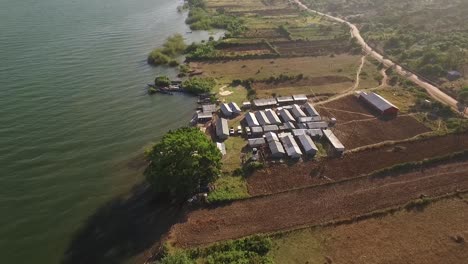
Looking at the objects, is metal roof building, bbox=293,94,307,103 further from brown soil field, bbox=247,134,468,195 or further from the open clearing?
the open clearing

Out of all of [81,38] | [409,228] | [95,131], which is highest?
[81,38]

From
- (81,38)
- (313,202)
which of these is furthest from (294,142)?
(81,38)

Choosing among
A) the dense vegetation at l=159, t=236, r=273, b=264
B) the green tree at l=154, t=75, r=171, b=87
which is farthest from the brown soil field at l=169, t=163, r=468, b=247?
the green tree at l=154, t=75, r=171, b=87

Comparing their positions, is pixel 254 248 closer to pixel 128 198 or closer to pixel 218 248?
pixel 218 248

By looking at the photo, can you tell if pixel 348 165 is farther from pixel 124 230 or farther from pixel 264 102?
pixel 124 230

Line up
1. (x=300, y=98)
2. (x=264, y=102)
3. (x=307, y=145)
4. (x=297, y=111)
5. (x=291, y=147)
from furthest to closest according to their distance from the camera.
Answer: (x=300, y=98) < (x=264, y=102) < (x=297, y=111) < (x=307, y=145) < (x=291, y=147)

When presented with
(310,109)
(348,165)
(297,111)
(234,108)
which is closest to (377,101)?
(310,109)
